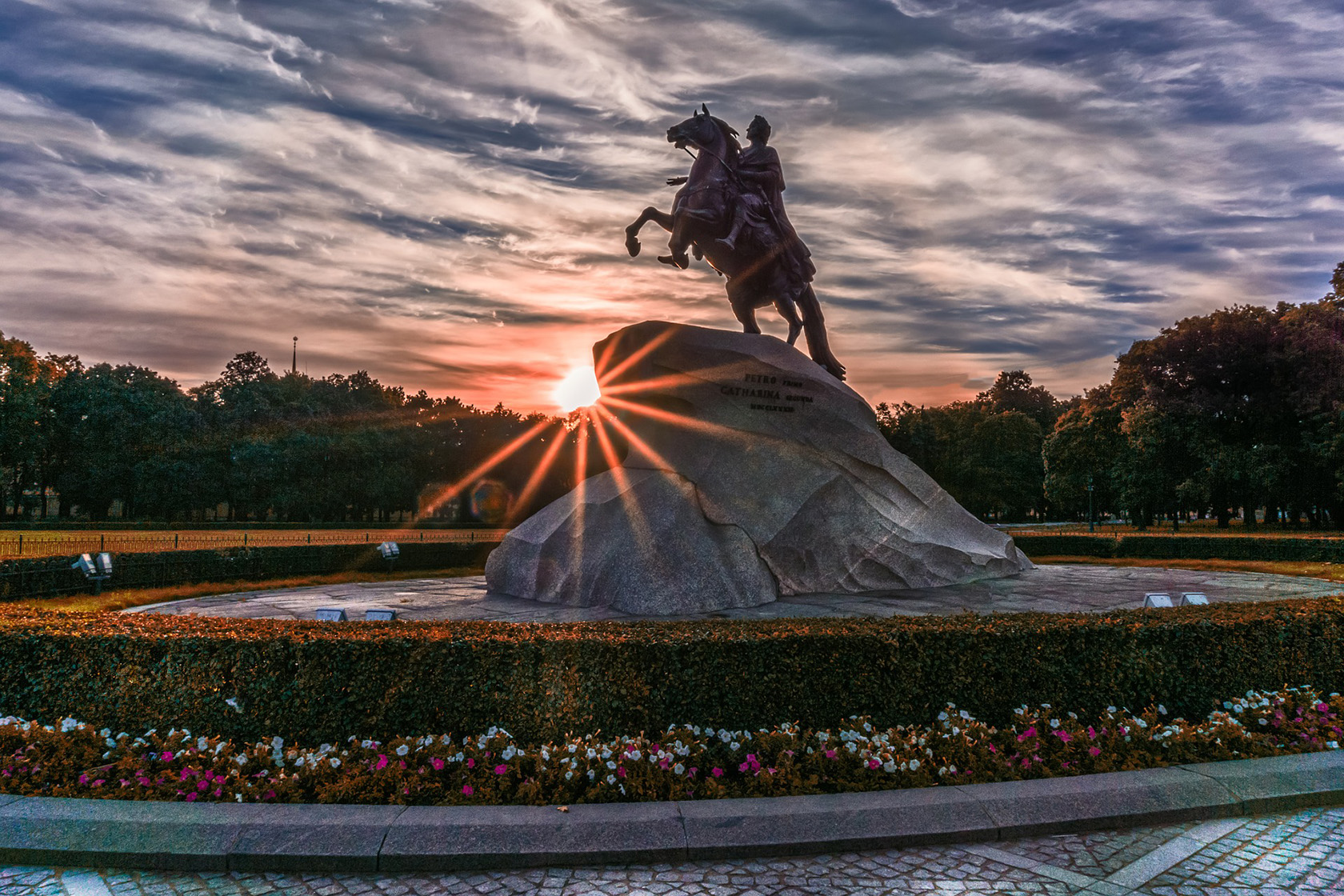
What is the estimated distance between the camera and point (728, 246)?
15.6 m

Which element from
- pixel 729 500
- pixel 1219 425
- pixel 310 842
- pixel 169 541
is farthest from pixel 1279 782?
pixel 1219 425

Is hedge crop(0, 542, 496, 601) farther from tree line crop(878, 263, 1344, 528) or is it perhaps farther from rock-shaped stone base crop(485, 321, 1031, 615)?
tree line crop(878, 263, 1344, 528)

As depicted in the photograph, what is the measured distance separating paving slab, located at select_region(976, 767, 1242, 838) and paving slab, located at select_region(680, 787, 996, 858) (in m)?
0.21

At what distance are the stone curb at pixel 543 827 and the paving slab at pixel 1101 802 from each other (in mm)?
10

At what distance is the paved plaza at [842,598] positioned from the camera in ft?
38.9

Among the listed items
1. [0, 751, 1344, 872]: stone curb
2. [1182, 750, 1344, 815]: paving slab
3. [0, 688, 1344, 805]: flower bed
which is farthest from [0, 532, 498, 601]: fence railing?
[1182, 750, 1344, 815]: paving slab

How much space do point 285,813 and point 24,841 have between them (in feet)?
4.75

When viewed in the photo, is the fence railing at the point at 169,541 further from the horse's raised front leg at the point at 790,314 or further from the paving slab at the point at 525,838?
the paving slab at the point at 525,838

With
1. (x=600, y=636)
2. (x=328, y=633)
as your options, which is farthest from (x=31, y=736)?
(x=600, y=636)

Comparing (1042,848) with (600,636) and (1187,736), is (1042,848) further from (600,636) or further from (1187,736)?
(600,636)

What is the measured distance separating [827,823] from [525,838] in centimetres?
184

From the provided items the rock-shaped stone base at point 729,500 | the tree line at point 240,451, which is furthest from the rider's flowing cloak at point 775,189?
the tree line at point 240,451

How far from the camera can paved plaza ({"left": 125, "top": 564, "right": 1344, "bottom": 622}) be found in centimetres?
1186

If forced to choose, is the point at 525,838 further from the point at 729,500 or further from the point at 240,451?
the point at 240,451
